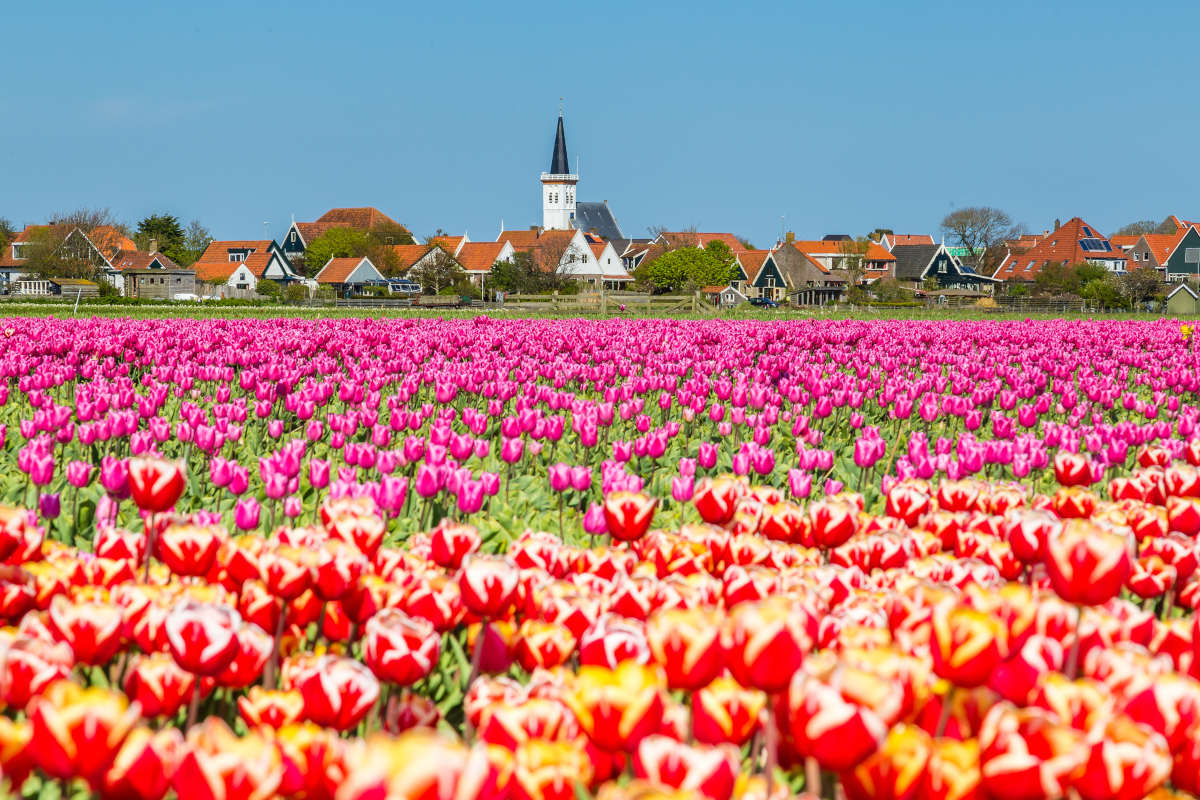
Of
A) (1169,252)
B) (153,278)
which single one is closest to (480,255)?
(153,278)

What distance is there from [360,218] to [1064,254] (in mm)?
84939

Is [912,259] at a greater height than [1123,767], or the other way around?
[912,259]

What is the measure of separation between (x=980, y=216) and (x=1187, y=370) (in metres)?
119

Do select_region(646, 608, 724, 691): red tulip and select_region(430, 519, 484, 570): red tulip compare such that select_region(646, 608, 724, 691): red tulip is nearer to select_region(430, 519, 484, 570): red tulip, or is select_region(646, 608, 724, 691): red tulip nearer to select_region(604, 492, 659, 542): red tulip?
select_region(430, 519, 484, 570): red tulip

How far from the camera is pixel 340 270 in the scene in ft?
367

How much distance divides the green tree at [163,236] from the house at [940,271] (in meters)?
88.1

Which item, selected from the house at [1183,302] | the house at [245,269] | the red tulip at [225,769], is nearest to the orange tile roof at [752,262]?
the house at [245,269]

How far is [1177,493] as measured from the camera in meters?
3.66

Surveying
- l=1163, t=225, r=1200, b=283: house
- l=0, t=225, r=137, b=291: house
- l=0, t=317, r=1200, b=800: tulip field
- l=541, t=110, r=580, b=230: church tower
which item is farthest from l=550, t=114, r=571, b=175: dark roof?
l=0, t=317, r=1200, b=800: tulip field

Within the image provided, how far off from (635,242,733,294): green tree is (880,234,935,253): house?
4475cm

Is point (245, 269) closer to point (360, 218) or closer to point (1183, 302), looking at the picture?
point (360, 218)

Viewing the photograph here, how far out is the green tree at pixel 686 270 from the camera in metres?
106

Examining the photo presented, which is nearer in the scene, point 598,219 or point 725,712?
point 725,712

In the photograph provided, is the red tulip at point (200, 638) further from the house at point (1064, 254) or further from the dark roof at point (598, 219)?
the dark roof at point (598, 219)
